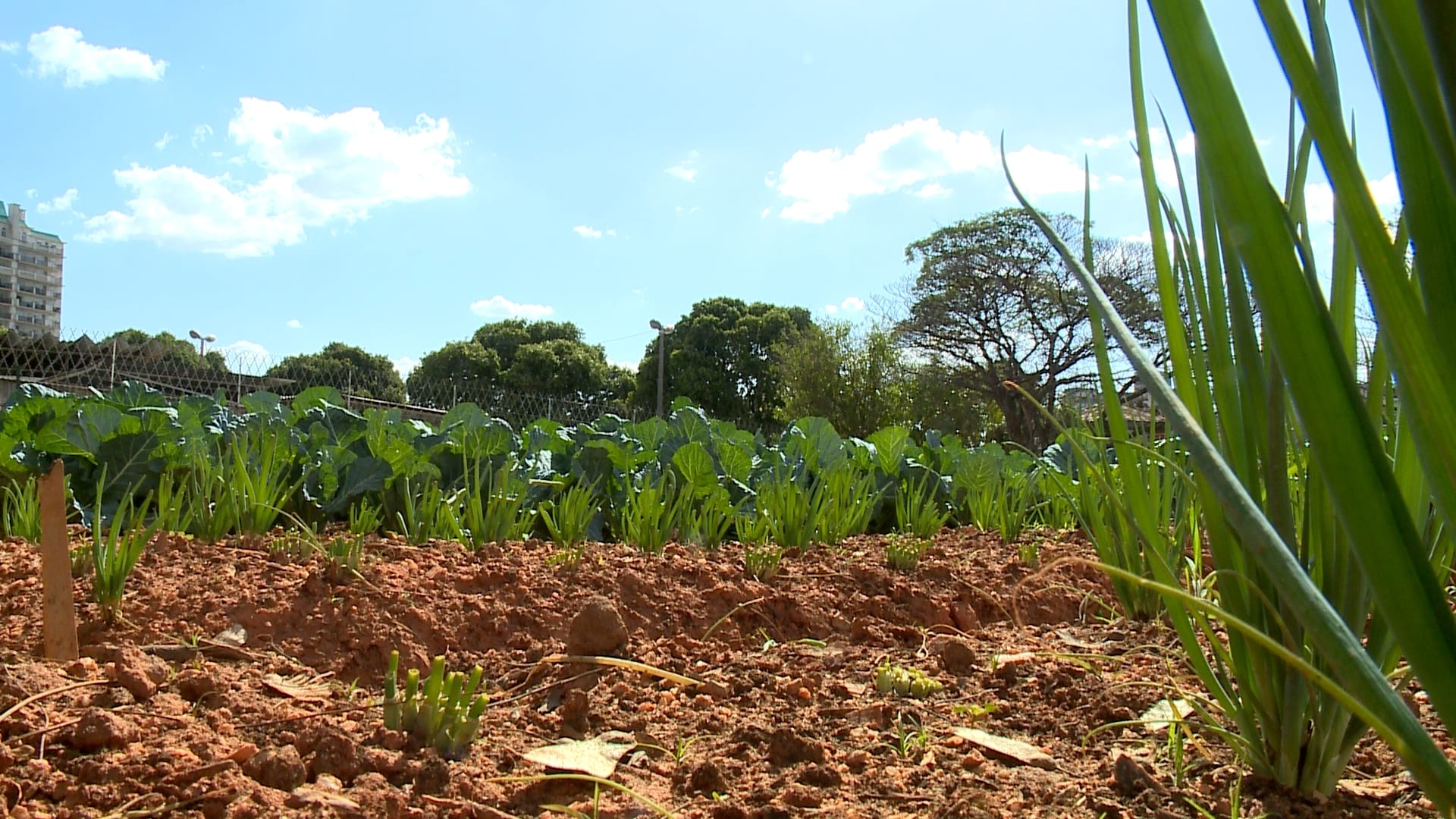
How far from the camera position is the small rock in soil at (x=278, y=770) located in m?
1.02

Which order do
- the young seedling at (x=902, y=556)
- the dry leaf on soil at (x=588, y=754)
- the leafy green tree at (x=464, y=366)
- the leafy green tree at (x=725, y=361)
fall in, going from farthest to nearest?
the leafy green tree at (x=464, y=366)
the leafy green tree at (x=725, y=361)
the young seedling at (x=902, y=556)
the dry leaf on soil at (x=588, y=754)

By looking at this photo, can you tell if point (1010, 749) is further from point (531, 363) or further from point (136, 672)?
point (531, 363)

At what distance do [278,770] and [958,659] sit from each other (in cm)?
108

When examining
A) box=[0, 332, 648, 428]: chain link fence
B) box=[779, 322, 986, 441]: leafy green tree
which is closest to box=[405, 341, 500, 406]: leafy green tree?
box=[779, 322, 986, 441]: leafy green tree

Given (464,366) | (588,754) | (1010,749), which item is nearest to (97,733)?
(588,754)

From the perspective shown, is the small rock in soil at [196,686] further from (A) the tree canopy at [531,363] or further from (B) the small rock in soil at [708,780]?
(A) the tree canopy at [531,363]

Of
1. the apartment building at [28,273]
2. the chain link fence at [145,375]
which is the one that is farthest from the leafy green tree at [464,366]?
the apartment building at [28,273]

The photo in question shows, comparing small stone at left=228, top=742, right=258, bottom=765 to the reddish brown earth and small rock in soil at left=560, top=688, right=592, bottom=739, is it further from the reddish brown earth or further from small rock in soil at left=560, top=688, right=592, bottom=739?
small rock in soil at left=560, top=688, right=592, bottom=739

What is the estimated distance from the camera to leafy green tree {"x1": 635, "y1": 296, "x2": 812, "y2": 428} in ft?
114

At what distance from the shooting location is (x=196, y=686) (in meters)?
1.29

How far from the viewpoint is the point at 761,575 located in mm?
2174

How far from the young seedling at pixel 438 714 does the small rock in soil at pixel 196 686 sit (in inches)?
12.6

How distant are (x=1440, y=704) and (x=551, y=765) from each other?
894 millimetres

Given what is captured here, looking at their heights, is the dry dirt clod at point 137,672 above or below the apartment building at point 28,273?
below
